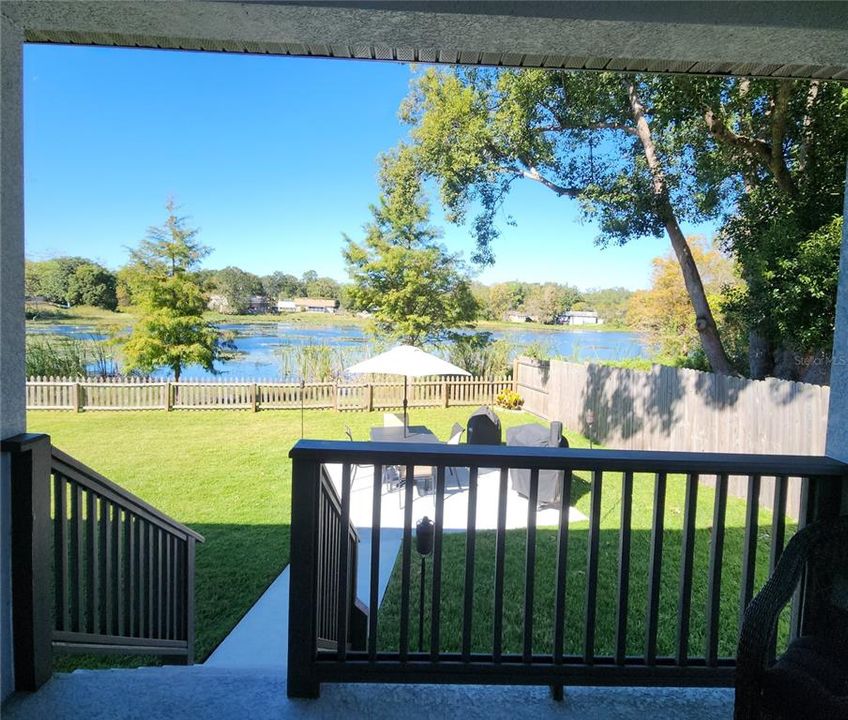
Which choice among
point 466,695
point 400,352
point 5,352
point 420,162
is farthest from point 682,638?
point 420,162

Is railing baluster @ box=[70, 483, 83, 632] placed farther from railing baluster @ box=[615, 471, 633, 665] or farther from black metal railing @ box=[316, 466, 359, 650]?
railing baluster @ box=[615, 471, 633, 665]

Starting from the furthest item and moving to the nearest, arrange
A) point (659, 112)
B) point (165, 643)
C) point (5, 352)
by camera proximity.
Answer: point (659, 112) → point (165, 643) → point (5, 352)

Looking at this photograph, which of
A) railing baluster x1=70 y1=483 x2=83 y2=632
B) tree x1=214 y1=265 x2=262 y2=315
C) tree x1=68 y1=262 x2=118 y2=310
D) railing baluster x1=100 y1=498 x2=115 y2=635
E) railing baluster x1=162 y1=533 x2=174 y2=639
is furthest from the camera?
tree x1=214 y1=265 x2=262 y2=315

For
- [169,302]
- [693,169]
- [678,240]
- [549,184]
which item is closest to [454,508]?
[678,240]

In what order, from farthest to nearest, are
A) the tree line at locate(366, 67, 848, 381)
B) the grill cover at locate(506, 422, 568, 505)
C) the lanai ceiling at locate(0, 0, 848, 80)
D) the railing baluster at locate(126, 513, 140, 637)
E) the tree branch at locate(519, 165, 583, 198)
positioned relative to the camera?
the tree branch at locate(519, 165, 583, 198) < the tree line at locate(366, 67, 848, 381) < the grill cover at locate(506, 422, 568, 505) < the railing baluster at locate(126, 513, 140, 637) < the lanai ceiling at locate(0, 0, 848, 80)

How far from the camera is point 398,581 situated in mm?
3963

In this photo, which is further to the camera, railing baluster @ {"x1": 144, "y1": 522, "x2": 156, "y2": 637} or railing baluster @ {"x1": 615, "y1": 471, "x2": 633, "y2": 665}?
railing baluster @ {"x1": 144, "y1": 522, "x2": 156, "y2": 637}

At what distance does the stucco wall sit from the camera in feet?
5.15

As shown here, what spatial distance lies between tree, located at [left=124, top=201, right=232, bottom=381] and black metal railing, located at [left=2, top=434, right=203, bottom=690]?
426 inches

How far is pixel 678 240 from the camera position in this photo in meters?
7.78

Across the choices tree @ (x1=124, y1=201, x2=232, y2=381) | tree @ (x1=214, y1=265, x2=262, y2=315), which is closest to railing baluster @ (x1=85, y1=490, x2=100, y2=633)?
tree @ (x1=124, y1=201, x2=232, y2=381)

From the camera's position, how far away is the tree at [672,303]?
475 inches

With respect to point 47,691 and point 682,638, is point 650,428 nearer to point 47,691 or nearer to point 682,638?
point 682,638

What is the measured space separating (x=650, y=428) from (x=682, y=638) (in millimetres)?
6289
